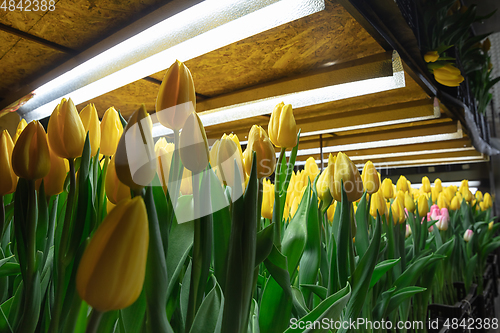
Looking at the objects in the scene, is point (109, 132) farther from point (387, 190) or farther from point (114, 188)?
point (387, 190)

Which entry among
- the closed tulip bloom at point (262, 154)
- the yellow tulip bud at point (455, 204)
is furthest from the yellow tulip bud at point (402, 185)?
the closed tulip bloom at point (262, 154)

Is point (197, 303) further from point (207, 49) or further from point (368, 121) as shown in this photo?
point (368, 121)

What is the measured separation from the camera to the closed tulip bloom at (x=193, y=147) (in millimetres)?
207

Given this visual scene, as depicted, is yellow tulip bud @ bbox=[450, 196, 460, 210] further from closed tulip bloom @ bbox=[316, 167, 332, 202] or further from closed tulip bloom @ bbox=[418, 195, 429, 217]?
closed tulip bloom @ bbox=[316, 167, 332, 202]

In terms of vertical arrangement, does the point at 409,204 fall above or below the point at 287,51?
below

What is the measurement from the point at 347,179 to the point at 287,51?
86 centimetres

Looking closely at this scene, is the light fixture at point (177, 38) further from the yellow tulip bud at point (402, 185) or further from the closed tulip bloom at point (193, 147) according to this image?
the closed tulip bloom at point (193, 147)

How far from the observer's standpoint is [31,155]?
21 centimetres

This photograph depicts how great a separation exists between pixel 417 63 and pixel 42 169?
1.37 m

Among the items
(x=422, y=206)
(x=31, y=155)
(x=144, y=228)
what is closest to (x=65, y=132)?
(x=31, y=155)

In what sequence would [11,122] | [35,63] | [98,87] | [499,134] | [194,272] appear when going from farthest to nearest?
[499,134] < [11,122] < [98,87] < [35,63] < [194,272]

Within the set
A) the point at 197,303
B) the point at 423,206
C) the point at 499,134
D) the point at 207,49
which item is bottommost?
the point at 197,303

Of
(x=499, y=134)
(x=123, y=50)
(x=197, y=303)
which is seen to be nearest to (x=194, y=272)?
(x=197, y=303)

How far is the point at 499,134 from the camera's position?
15.1ft
